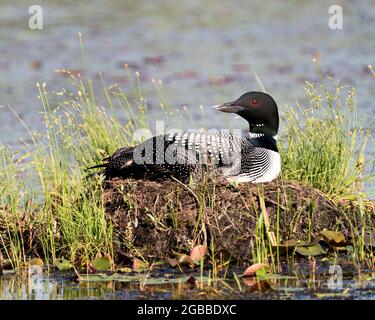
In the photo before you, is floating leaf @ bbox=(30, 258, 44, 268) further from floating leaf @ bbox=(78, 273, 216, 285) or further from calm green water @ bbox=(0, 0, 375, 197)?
calm green water @ bbox=(0, 0, 375, 197)

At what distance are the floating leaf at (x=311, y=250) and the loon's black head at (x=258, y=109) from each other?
3.92ft

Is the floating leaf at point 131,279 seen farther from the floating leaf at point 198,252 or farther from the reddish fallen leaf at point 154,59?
the reddish fallen leaf at point 154,59

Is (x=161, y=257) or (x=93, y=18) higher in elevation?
(x=93, y=18)

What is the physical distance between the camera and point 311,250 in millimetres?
6430

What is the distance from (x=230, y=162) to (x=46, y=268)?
4.93 feet

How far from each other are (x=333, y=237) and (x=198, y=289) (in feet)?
3.73

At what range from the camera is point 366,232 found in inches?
262

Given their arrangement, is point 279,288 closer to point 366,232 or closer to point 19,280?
point 366,232

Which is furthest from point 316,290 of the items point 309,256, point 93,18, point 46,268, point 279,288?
point 93,18

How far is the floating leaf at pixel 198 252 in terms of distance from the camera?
624 centimetres

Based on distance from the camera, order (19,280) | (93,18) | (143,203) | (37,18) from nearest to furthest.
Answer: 1. (19,280)
2. (143,203)
3. (37,18)
4. (93,18)

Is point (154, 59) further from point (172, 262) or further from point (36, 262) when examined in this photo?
point (172, 262)

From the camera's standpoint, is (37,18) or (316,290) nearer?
(316,290)
